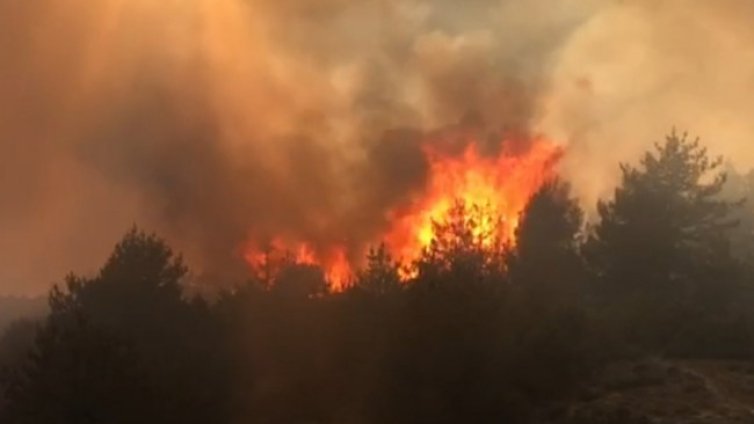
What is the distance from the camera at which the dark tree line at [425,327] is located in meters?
29.8

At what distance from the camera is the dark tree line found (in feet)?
97.6

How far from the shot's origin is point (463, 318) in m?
31.0

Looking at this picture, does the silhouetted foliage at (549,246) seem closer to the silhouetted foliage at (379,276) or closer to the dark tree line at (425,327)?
the dark tree line at (425,327)

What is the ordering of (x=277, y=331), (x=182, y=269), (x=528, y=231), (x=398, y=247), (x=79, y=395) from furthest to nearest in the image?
(x=398, y=247) → (x=528, y=231) → (x=182, y=269) → (x=277, y=331) → (x=79, y=395)

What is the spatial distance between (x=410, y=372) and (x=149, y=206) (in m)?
84.9

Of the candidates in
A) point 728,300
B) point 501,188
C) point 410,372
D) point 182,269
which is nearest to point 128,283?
point 182,269

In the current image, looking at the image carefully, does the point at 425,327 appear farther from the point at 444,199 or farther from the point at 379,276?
the point at 444,199

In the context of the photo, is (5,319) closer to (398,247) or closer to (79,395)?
(398,247)

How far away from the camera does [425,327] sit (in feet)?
101

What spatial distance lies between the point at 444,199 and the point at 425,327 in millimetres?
48988

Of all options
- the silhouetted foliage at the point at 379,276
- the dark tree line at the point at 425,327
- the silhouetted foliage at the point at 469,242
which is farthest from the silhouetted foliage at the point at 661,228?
the silhouetted foliage at the point at 379,276

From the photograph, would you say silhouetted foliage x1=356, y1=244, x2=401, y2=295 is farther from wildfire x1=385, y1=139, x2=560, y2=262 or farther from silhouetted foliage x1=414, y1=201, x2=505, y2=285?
wildfire x1=385, y1=139, x2=560, y2=262

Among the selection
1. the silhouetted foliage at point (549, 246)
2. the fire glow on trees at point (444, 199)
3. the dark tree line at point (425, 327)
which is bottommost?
the dark tree line at point (425, 327)

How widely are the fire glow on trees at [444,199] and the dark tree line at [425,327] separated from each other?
23.0 meters
